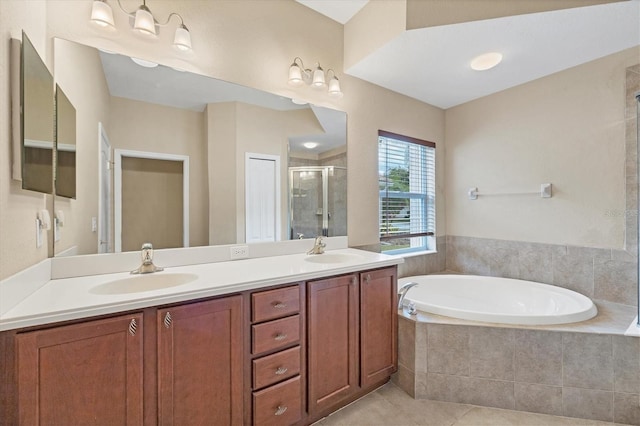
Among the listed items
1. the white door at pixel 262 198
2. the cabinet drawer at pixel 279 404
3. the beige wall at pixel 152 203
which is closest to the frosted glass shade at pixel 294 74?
the white door at pixel 262 198

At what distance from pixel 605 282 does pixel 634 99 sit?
140 cm

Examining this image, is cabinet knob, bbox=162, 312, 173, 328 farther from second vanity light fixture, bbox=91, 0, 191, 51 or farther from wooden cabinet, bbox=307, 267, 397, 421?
second vanity light fixture, bbox=91, 0, 191, 51

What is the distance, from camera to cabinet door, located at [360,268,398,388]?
1778mm

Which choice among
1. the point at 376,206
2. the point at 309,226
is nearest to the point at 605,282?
the point at 376,206

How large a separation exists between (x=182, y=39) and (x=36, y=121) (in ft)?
2.89

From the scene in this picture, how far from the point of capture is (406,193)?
2994 mm

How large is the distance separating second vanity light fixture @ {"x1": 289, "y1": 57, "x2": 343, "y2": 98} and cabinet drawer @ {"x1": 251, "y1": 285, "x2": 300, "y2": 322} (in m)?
1.57

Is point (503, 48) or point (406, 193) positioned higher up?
point (503, 48)

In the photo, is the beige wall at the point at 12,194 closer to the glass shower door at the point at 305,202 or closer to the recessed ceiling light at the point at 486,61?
the glass shower door at the point at 305,202

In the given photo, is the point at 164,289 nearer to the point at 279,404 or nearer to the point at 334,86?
the point at 279,404

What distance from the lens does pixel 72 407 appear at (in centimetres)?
95

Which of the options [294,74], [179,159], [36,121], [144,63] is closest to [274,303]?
[179,159]

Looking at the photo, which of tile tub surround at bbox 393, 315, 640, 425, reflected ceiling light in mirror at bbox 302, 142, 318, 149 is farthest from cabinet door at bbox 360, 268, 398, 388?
reflected ceiling light in mirror at bbox 302, 142, 318, 149

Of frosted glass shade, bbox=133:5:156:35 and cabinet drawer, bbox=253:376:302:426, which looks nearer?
cabinet drawer, bbox=253:376:302:426
